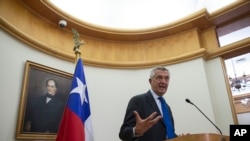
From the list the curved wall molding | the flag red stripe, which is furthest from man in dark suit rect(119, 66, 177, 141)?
the curved wall molding

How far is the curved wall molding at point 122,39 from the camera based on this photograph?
98.0 inches

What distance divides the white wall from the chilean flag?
0.55 m

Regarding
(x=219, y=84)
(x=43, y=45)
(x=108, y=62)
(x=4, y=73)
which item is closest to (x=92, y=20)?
(x=108, y=62)

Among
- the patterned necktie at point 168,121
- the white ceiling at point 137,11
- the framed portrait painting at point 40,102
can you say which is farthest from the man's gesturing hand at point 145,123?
the white ceiling at point 137,11

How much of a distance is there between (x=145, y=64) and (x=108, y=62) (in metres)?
0.57

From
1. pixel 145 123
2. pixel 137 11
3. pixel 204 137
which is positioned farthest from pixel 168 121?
pixel 137 11

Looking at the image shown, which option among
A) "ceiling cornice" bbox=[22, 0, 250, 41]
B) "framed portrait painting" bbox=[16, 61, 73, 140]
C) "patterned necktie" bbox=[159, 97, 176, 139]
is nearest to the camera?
"patterned necktie" bbox=[159, 97, 176, 139]

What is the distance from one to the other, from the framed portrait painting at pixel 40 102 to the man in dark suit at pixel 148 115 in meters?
1.01

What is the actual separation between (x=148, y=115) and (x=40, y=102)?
1221 mm

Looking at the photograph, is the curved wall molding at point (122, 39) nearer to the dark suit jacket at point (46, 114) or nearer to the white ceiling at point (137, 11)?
the white ceiling at point (137, 11)

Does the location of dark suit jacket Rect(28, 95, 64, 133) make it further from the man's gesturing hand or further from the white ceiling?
the white ceiling

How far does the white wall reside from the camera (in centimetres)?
239

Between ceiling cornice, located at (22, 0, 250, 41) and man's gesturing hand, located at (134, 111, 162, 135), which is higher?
ceiling cornice, located at (22, 0, 250, 41)

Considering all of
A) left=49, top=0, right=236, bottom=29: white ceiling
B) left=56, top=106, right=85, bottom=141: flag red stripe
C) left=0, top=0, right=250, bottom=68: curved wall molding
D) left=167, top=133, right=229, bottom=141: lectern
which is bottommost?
left=167, top=133, right=229, bottom=141: lectern
